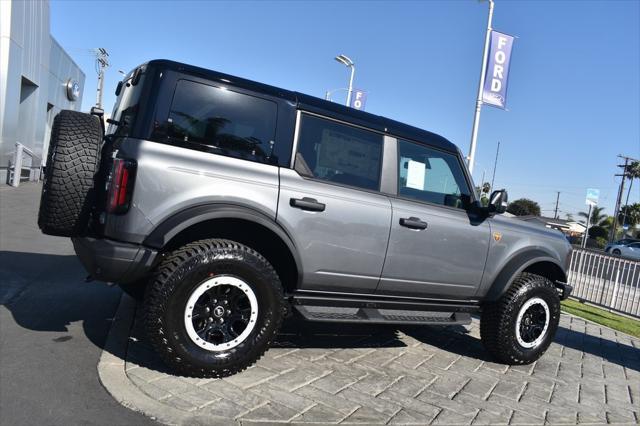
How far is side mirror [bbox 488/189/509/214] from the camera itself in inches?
189

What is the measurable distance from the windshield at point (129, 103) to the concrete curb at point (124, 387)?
5.54 feet

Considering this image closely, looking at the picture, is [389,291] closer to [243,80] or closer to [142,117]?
[243,80]

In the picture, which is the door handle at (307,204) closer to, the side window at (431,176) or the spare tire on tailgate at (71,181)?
the side window at (431,176)

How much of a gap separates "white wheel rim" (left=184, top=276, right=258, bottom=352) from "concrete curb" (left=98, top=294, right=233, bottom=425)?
0.51m

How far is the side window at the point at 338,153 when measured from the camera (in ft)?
13.3

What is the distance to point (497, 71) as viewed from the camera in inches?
471

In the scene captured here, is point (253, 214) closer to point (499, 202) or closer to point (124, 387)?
point (124, 387)

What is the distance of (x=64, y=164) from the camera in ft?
11.5

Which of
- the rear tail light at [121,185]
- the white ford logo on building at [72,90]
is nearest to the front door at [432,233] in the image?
the rear tail light at [121,185]

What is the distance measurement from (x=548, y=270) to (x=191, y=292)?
3.90 metres

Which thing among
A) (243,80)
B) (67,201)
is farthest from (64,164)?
(243,80)

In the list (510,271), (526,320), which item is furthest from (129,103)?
(526,320)

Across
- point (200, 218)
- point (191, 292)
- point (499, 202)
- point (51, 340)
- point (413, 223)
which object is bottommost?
point (51, 340)

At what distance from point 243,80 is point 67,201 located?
5.06ft
